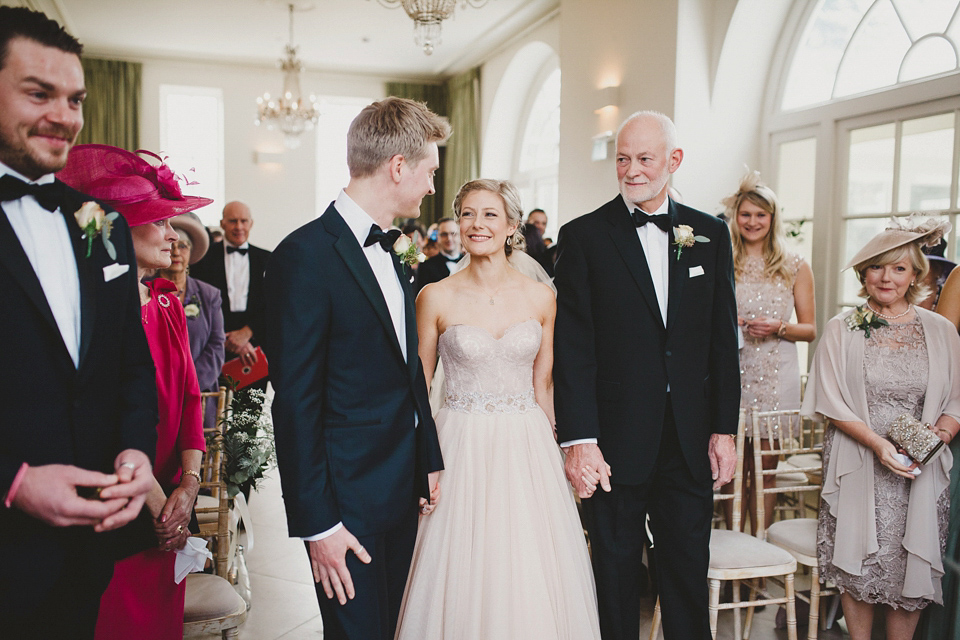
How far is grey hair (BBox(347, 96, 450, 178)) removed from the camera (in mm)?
1810

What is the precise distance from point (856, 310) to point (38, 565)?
112 inches

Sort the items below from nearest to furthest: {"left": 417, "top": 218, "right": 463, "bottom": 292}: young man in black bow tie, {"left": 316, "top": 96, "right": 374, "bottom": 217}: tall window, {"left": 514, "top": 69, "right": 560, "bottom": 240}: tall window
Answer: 1. {"left": 417, "top": 218, "right": 463, "bottom": 292}: young man in black bow tie
2. {"left": 514, "top": 69, "right": 560, "bottom": 240}: tall window
3. {"left": 316, "top": 96, "right": 374, "bottom": 217}: tall window

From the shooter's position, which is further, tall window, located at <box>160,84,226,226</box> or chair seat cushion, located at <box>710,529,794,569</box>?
tall window, located at <box>160,84,226,226</box>

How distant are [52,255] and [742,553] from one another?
8.25ft

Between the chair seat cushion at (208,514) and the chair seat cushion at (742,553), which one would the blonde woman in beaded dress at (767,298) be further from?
the chair seat cushion at (208,514)

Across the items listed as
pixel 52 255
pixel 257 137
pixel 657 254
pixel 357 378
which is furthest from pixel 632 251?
pixel 257 137

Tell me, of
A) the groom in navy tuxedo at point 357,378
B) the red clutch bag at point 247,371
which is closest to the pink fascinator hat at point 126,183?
the groom in navy tuxedo at point 357,378

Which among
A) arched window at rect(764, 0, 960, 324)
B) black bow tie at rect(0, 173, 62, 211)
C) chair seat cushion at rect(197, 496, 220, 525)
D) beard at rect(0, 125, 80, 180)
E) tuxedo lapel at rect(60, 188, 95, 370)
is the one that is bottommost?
chair seat cushion at rect(197, 496, 220, 525)

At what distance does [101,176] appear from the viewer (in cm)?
195

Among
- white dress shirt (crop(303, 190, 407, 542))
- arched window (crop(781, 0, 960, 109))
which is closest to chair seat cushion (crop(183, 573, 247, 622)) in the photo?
white dress shirt (crop(303, 190, 407, 542))

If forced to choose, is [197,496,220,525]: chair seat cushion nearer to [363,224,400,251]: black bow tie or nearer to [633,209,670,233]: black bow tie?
[363,224,400,251]: black bow tie

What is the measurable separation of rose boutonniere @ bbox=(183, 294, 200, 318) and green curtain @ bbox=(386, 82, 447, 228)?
8.24 metres

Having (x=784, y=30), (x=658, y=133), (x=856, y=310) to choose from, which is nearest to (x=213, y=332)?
(x=658, y=133)

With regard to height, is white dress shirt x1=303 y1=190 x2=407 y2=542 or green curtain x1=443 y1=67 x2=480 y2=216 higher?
green curtain x1=443 y1=67 x2=480 y2=216
